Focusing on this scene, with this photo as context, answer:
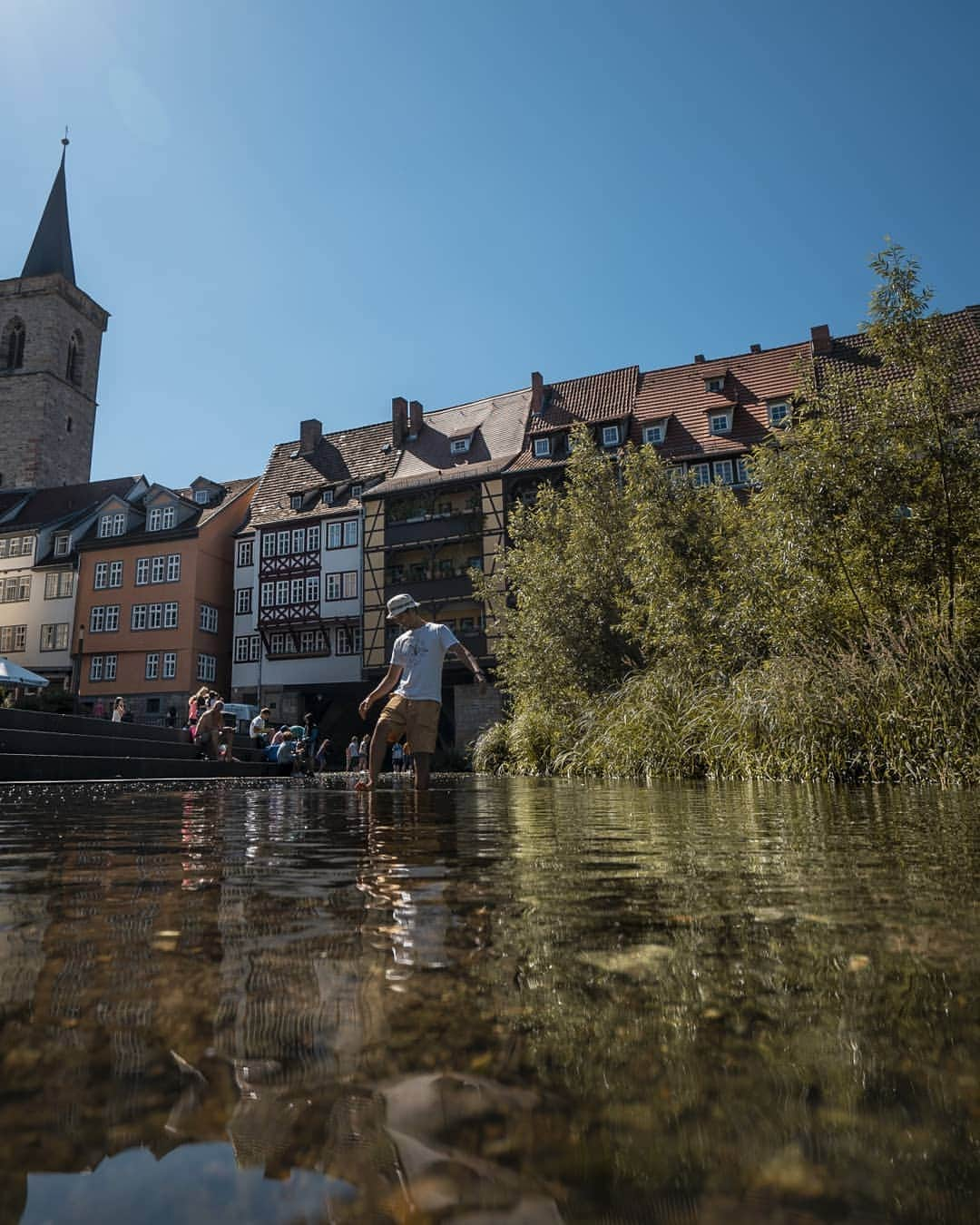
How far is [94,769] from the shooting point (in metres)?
10.8

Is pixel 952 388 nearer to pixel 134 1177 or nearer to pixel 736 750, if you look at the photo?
pixel 736 750

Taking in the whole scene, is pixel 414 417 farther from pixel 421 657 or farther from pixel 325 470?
pixel 421 657

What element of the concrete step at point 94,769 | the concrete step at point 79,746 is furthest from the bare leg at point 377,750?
the concrete step at point 79,746

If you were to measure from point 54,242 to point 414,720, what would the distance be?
6585 cm

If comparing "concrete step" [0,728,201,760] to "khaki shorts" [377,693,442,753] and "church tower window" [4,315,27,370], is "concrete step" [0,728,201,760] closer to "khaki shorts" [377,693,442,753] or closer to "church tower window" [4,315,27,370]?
"khaki shorts" [377,693,442,753]

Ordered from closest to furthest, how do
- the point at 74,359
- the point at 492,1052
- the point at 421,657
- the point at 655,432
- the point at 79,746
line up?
the point at 492,1052 < the point at 421,657 < the point at 79,746 < the point at 655,432 < the point at 74,359

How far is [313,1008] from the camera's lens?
935mm

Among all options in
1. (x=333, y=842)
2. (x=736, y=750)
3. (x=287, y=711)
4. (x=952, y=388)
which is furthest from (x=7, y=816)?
(x=287, y=711)

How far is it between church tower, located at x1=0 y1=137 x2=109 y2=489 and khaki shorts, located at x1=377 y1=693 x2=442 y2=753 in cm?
5454

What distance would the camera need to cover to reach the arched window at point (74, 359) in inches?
2335

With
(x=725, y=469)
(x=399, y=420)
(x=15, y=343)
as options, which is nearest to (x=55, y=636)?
(x=399, y=420)

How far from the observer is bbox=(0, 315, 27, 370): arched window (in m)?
57.4

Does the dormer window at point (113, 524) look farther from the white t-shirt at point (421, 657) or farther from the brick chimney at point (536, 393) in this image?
the white t-shirt at point (421, 657)

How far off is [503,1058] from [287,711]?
133ft
